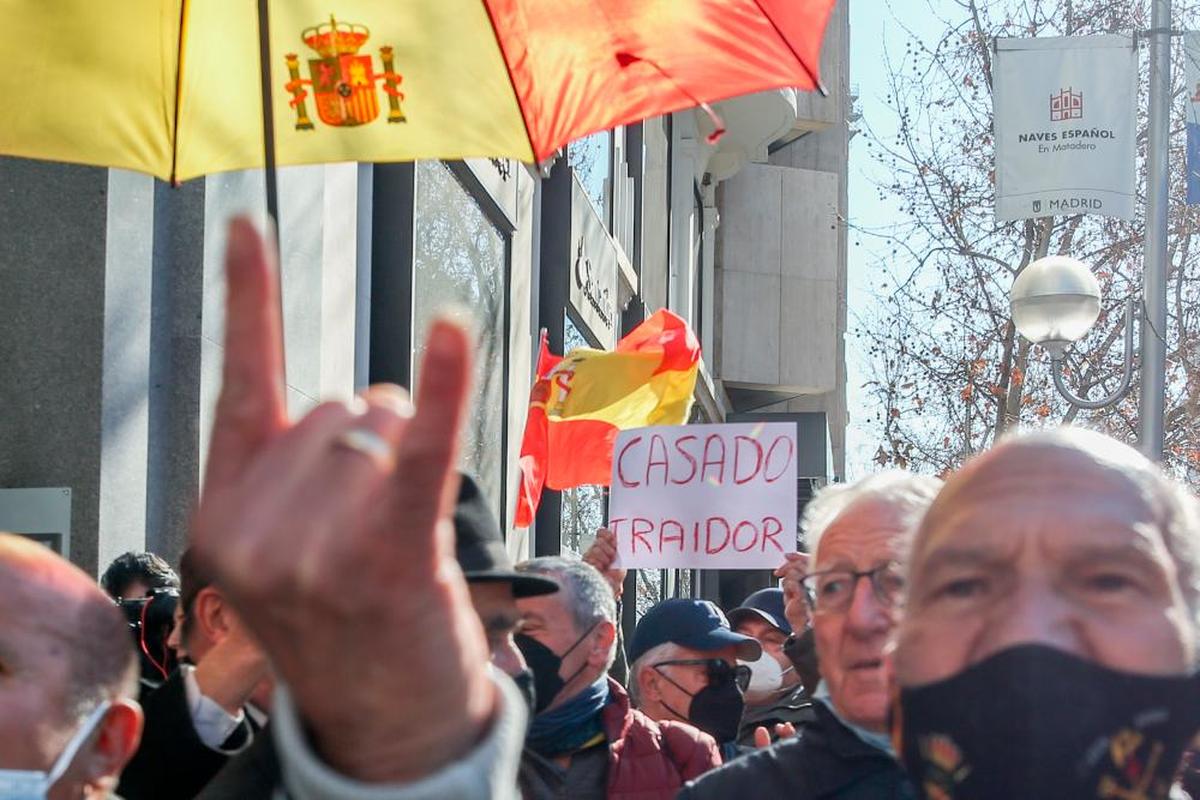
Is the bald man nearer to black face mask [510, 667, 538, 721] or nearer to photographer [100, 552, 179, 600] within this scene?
black face mask [510, 667, 538, 721]

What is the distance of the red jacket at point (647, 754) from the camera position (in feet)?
15.0

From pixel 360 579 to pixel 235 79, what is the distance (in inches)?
105

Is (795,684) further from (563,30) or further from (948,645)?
(948,645)

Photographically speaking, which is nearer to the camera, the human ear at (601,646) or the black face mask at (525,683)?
the black face mask at (525,683)

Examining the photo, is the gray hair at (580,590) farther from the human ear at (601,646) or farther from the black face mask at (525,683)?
the black face mask at (525,683)

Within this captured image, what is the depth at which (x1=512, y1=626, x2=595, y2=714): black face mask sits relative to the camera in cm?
444

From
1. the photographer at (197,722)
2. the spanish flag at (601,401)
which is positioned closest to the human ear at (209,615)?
the photographer at (197,722)

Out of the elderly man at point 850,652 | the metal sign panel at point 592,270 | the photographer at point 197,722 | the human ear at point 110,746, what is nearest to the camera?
the human ear at point 110,746

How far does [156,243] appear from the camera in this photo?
21.2 feet

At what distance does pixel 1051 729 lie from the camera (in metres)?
1.75

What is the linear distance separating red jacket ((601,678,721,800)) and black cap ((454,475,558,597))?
1522 mm

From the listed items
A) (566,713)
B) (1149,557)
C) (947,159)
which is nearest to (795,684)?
(566,713)

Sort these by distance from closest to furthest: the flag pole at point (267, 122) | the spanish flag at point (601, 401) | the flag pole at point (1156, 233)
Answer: the flag pole at point (267, 122), the spanish flag at point (601, 401), the flag pole at point (1156, 233)

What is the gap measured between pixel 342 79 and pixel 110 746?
1669 millimetres
